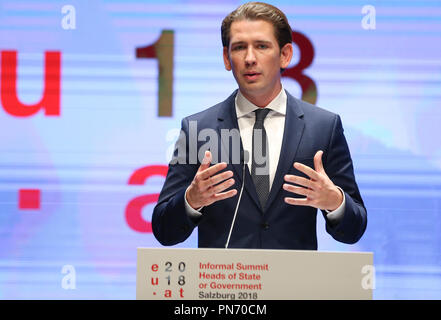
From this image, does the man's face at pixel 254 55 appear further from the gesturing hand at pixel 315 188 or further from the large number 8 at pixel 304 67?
the large number 8 at pixel 304 67

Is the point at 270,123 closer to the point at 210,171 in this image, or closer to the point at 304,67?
the point at 210,171

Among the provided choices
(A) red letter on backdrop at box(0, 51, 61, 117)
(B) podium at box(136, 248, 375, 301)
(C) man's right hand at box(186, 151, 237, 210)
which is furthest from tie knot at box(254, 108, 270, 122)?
(A) red letter on backdrop at box(0, 51, 61, 117)

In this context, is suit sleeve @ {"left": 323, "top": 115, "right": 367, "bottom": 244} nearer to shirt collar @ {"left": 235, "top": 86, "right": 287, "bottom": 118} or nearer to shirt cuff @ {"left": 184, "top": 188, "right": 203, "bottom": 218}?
shirt collar @ {"left": 235, "top": 86, "right": 287, "bottom": 118}

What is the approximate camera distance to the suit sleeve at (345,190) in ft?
6.24

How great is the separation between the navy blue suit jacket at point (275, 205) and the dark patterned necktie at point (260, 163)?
0.03 metres

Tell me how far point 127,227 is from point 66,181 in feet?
1.62

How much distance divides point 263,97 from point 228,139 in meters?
0.23

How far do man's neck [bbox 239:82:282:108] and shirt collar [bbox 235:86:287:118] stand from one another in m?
0.01

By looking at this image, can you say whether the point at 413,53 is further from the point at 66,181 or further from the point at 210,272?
the point at 210,272

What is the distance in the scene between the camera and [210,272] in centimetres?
156
